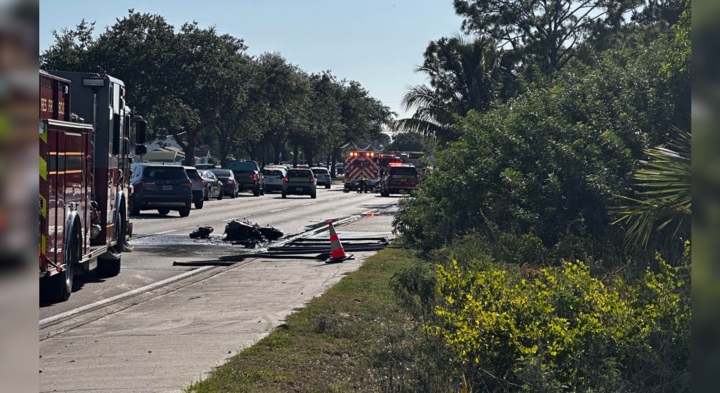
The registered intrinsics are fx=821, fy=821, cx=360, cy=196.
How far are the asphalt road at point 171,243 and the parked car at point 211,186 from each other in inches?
150

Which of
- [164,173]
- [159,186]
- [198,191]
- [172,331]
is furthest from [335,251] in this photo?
[198,191]

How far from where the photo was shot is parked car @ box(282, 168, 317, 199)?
45.1m

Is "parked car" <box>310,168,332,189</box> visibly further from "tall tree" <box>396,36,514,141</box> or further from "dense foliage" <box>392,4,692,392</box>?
"dense foliage" <box>392,4,692,392</box>

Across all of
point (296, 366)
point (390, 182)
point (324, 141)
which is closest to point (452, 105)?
point (390, 182)

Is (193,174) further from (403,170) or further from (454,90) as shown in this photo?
(403,170)

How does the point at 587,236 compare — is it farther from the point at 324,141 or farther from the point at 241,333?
the point at 324,141

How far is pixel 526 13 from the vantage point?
48.6 meters

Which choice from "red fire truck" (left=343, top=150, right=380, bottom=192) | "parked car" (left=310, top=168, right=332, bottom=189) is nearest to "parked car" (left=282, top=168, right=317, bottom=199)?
"red fire truck" (left=343, top=150, right=380, bottom=192)

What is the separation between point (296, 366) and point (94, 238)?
6.50m

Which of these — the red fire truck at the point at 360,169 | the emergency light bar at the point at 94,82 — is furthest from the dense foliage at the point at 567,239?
the red fire truck at the point at 360,169

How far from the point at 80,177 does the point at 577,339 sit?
24.0 feet

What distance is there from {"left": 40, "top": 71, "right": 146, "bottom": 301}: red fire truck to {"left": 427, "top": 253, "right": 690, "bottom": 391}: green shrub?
4.00 metres

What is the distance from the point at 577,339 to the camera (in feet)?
17.5

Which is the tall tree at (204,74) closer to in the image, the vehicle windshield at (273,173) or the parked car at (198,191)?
the vehicle windshield at (273,173)
